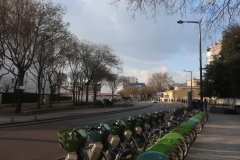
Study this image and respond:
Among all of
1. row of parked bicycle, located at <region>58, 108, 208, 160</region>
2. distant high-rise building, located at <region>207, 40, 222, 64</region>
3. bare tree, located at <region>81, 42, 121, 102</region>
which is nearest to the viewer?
row of parked bicycle, located at <region>58, 108, 208, 160</region>

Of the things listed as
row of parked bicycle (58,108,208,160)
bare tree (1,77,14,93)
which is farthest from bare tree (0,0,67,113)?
bare tree (1,77,14,93)

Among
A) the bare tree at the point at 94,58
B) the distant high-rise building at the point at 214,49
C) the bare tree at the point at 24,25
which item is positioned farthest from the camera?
the bare tree at the point at 94,58

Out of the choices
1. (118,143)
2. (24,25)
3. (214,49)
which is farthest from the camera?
→ (24,25)

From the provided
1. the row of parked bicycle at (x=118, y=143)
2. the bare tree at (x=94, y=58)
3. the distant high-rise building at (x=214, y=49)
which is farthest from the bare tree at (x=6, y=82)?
the row of parked bicycle at (x=118, y=143)

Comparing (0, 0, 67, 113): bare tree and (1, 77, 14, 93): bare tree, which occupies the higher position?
(0, 0, 67, 113): bare tree

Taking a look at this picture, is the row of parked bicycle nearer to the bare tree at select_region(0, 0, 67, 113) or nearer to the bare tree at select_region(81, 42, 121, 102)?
the bare tree at select_region(0, 0, 67, 113)

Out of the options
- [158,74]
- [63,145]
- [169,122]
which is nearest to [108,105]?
[169,122]

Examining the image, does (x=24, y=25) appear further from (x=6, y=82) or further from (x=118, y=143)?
(x=6, y=82)

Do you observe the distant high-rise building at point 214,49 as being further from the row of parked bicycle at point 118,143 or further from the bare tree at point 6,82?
the bare tree at point 6,82

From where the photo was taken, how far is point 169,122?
1405 centimetres

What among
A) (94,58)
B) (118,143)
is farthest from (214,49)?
(94,58)

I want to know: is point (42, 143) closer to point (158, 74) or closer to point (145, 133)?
point (145, 133)

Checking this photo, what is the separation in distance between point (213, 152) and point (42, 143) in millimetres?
6319

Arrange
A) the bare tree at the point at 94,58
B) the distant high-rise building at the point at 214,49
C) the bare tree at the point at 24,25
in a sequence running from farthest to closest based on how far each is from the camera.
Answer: the bare tree at the point at 94,58, the bare tree at the point at 24,25, the distant high-rise building at the point at 214,49
